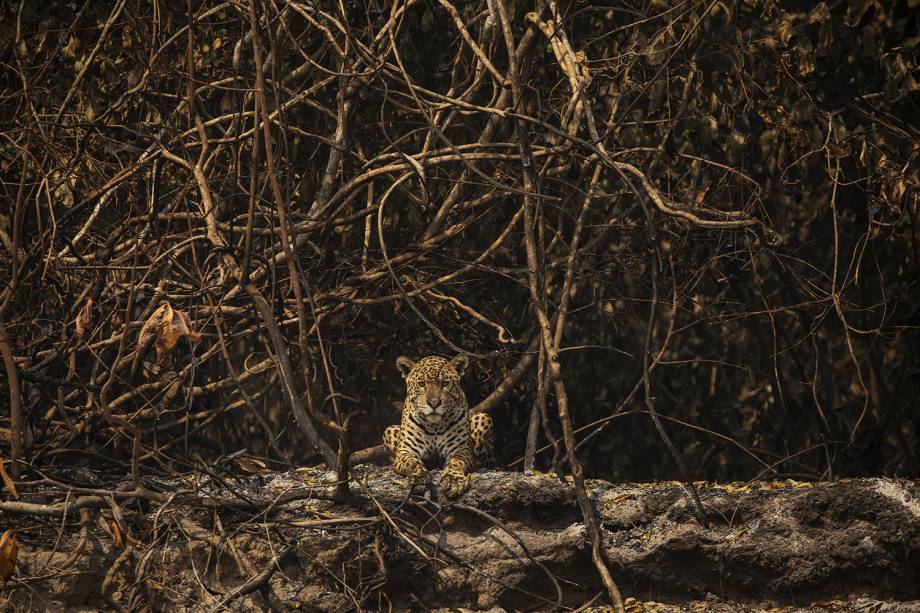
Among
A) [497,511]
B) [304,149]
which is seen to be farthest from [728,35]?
[497,511]

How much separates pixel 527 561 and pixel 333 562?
89 cm

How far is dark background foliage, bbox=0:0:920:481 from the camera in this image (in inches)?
252

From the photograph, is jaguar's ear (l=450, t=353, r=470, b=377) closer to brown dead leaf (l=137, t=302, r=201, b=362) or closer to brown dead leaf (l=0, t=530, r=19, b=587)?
brown dead leaf (l=137, t=302, r=201, b=362)

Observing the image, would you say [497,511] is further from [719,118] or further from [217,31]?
[217,31]

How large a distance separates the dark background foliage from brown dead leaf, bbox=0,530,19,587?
1.06 meters

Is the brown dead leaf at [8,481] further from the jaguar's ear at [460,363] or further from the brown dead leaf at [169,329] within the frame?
the jaguar's ear at [460,363]

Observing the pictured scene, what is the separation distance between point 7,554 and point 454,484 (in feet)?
6.61

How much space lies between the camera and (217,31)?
25.5 feet

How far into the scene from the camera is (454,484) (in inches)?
220

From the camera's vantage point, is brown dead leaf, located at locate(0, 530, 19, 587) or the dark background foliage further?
the dark background foliage

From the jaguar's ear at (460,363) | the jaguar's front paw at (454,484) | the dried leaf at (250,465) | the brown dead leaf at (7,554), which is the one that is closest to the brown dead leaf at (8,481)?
the brown dead leaf at (7,554)

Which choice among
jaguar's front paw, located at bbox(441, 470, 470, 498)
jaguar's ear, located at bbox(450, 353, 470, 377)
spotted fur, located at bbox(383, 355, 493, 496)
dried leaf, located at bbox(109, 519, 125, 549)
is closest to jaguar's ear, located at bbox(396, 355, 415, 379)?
spotted fur, located at bbox(383, 355, 493, 496)

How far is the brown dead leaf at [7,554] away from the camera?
15.6 feet

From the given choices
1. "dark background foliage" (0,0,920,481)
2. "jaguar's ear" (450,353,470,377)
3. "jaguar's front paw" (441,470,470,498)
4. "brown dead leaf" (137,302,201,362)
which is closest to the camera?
"brown dead leaf" (137,302,201,362)
